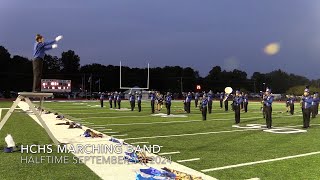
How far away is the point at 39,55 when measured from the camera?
8.52 metres

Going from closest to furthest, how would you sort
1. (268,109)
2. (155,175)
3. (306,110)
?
(155,175) < (268,109) < (306,110)

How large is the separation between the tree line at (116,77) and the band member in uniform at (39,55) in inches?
2866

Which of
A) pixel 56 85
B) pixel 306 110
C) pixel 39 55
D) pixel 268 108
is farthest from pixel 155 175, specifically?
pixel 56 85

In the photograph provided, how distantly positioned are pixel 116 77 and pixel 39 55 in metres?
86.1

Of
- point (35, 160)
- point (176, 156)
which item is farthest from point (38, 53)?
point (176, 156)

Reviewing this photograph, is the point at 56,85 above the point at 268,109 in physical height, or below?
above

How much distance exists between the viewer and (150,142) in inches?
412

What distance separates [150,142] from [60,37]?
382cm

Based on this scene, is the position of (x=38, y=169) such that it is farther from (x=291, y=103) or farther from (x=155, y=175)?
(x=291, y=103)

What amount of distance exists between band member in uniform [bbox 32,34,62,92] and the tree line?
2866 inches

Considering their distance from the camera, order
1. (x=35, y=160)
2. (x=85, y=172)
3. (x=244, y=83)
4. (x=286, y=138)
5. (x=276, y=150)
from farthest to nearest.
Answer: (x=244, y=83) < (x=286, y=138) < (x=276, y=150) < (x=35, y=160) < (x=85, y=172)

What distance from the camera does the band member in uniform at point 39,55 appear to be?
27.8 feet

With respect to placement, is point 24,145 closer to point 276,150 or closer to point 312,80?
point 276,150

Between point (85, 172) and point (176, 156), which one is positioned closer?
point (85, 172)
